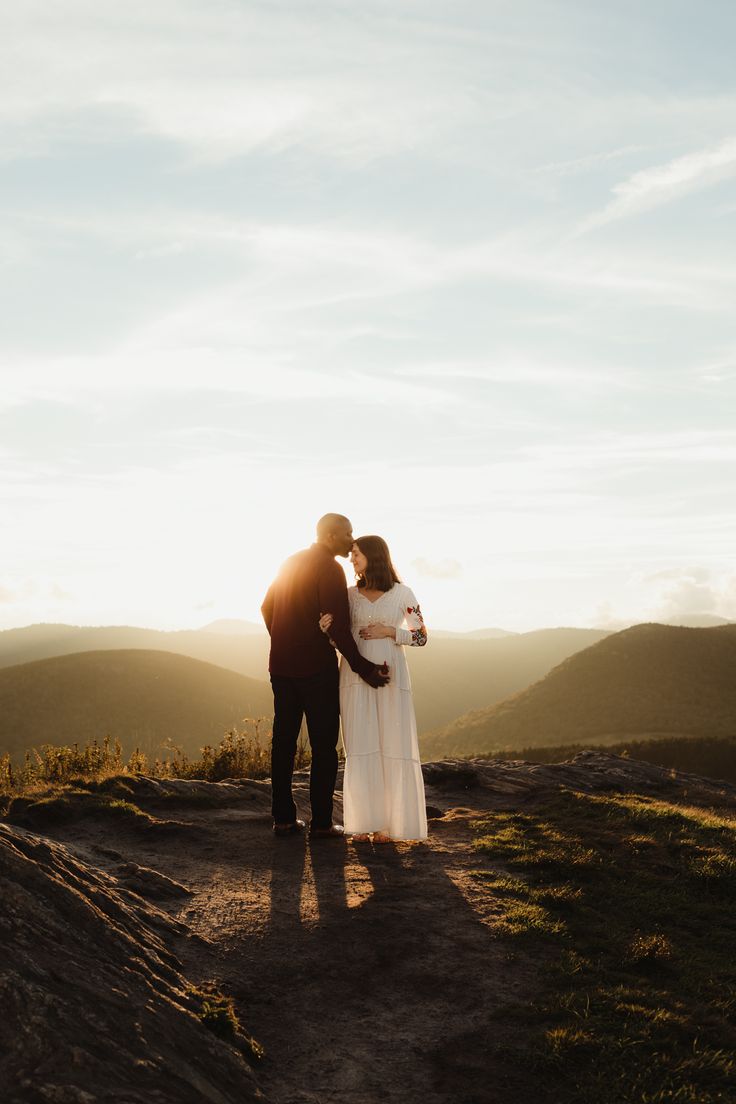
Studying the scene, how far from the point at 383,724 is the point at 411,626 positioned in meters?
0.89

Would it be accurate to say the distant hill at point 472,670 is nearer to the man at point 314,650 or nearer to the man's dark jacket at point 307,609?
the man at point 314,650

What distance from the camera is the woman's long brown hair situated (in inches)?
299

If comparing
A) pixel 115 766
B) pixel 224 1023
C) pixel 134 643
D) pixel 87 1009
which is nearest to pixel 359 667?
pixel 224 1023

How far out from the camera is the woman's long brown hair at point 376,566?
7594 mm

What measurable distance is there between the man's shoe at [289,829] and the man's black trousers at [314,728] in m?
0.26

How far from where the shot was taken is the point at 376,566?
7.61 meters

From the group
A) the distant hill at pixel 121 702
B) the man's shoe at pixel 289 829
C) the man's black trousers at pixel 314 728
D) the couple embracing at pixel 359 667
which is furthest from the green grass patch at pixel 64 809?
the distant hill at pixel 121 702

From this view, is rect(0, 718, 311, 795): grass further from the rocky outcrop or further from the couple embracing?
the couple embracing

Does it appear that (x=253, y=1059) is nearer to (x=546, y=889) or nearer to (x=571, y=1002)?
(x=571, y=1002)

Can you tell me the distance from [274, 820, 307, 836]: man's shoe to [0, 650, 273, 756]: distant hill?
A: 37240mm

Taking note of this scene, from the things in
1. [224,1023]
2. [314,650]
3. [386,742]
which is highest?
[314,650]

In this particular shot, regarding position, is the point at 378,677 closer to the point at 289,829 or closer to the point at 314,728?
the point at 314,728

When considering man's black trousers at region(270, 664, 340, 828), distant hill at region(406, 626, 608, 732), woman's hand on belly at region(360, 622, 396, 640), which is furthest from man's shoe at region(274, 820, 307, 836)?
distant hill at region(406, 626, 608, 732)

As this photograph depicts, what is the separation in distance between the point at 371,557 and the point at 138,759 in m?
5.34
